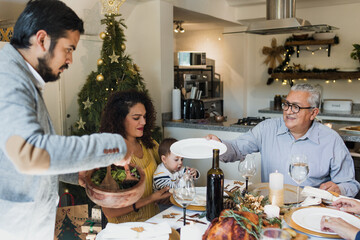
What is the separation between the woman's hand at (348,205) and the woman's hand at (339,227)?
229 millimetres

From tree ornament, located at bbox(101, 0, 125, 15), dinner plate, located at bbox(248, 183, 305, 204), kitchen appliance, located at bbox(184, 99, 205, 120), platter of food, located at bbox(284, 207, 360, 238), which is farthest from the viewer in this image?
kitchen appliance, located at bbox(184, 99, 205, 120)

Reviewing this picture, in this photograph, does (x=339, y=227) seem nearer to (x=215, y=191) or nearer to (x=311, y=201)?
(x=311, y=201)

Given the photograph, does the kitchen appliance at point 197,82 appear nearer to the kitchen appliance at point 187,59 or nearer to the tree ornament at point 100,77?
the kitchen appliance at point 187,59

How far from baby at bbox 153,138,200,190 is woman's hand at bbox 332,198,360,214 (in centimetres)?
86

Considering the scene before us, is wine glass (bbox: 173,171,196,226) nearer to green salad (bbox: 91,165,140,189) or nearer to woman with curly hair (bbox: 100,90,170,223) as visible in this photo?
green salad (bbox: 91,165,140,189)

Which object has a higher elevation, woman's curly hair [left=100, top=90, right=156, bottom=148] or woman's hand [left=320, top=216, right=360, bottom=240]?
woman's curly hair [left=100, top=90, right=156, bottom=148]

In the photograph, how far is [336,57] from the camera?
525 centimetres

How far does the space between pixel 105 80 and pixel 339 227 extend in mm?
2283

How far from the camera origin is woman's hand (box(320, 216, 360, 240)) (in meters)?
1.28

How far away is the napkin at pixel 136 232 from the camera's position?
1.31 m

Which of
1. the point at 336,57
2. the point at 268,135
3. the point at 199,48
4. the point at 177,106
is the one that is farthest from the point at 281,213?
the point at 199,48

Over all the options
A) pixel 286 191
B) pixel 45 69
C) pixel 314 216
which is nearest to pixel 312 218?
pixel 314 216

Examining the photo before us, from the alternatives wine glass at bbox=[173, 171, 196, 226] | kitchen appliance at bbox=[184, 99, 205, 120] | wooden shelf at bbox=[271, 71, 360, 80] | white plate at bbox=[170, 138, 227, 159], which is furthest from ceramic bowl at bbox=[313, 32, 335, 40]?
wine glass at bbox=[173, 171, 196, 226]

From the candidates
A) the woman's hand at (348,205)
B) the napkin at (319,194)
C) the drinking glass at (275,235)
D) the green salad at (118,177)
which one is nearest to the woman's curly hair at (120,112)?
the green salad at (118,177)
